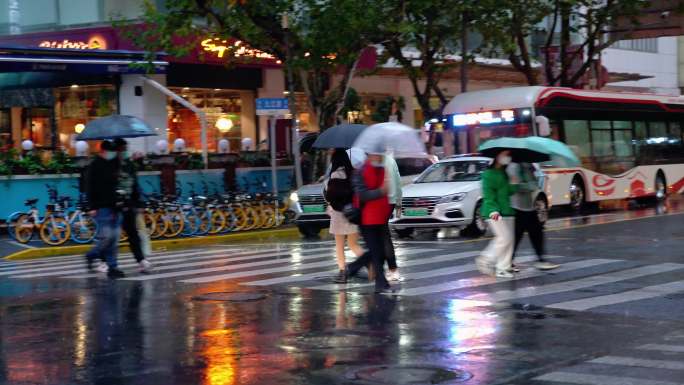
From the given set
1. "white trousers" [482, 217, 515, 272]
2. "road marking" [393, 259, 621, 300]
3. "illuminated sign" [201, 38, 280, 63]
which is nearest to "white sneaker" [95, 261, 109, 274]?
"road marking" [393, 259, 621, 300]

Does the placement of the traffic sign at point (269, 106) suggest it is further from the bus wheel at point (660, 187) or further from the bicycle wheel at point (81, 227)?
the bus wheel at point (660, 187)

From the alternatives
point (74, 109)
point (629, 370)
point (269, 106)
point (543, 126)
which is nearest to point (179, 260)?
point (269, 106)

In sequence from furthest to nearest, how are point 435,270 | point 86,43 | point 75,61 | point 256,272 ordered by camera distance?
point 86,43, point 75,61, point 256,272, point 435,270

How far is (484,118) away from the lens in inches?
1058

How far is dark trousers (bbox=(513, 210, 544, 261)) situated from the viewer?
45.7 feet

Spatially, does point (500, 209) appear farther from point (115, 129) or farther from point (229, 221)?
point (229, 221)

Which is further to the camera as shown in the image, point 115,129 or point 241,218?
point 241,218

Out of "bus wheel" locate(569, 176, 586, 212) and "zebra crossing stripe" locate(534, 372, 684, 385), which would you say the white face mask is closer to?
"zebra crossing stripe" locate(534, 372, 684, 385)

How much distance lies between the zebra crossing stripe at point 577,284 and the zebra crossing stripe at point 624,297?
265 mm

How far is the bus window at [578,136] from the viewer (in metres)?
27.5

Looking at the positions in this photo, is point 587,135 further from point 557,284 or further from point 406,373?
point 406,373

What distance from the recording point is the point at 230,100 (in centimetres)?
3362

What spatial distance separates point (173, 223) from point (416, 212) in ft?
19.6

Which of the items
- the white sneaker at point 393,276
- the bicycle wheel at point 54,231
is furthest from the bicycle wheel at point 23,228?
the white sneaker at point 393,276
